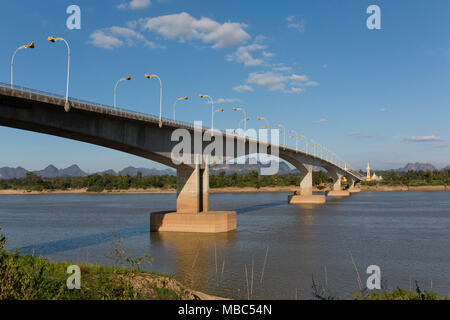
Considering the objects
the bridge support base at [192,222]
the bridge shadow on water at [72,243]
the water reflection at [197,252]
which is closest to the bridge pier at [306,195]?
the bridge support base at [192,222]

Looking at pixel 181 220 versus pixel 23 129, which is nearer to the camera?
pixel 23 129

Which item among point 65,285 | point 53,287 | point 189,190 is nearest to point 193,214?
point 189,190

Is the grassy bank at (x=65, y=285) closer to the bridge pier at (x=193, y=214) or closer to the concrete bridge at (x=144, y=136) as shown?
the concrete bridge at (x=144, y=136)

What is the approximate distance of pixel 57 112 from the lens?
97.3 ft

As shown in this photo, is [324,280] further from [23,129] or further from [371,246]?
[23,129]

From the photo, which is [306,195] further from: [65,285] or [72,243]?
[65,285]

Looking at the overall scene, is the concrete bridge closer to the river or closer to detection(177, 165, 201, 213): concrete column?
detection(177, 165, 201, 213): concrete column

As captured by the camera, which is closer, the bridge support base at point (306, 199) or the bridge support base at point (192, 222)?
the bridge support base at point (192, 222)

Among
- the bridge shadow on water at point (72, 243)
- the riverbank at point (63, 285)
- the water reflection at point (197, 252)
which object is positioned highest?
the riverbank at point (63, 285)

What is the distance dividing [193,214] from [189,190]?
308 cm

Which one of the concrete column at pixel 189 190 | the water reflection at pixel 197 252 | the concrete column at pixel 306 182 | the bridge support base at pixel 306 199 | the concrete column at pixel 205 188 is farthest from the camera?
the concrete column at pixel 306 182

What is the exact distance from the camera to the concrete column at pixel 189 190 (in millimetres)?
46631
